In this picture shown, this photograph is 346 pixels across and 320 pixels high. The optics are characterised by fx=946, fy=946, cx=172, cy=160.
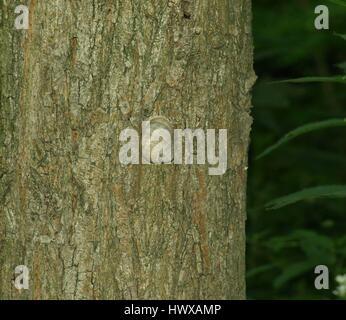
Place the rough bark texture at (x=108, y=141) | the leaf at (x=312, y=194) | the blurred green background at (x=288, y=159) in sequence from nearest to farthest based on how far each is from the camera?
1. the rough bark texture at (x=108, y=141)
2. the leaf at (x=312, y=194)
3. the blurred green background at (x=288, y=159)

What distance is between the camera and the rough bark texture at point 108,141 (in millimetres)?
2881

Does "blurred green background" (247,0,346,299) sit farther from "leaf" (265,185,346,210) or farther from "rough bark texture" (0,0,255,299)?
"rough bark texture" (0,0,255,299)

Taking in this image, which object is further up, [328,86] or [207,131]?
[328,86]

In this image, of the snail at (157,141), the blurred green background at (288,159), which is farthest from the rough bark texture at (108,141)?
the blurred green background at (288,159)

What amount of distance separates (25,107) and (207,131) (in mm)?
573

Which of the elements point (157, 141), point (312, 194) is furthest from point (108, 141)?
point (312, 194)

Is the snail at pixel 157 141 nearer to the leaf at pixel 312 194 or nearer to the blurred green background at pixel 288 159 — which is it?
the leaf at pixel 312 194

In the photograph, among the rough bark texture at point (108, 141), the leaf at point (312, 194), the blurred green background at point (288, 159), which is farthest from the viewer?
the blurred green background at point (288, 159)

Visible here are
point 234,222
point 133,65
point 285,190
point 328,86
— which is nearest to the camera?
point 133,65

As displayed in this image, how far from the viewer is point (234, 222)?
3.07m

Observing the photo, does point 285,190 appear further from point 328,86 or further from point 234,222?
point 234,222

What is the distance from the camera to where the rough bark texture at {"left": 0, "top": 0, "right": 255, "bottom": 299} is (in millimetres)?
2881
